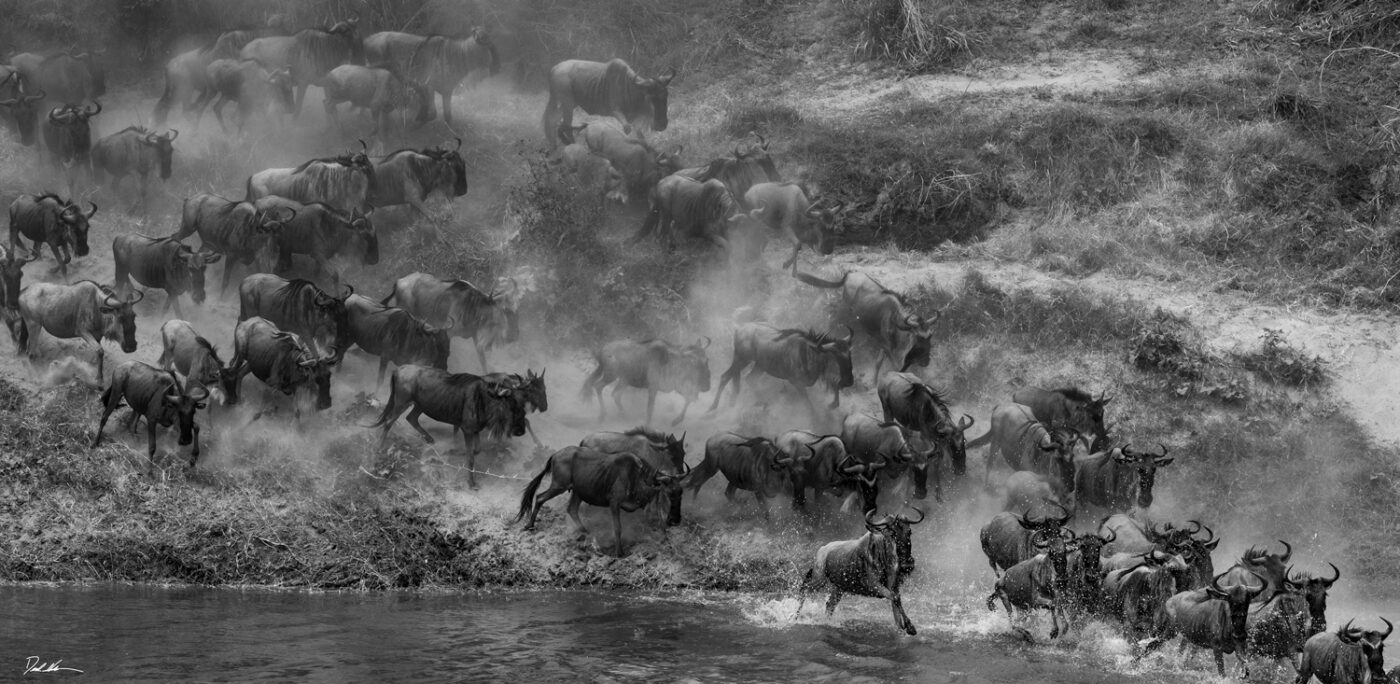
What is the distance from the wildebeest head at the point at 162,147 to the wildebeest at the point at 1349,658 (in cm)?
1552

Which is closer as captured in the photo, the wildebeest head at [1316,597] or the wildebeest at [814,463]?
the wildebeest head at [1316,597]

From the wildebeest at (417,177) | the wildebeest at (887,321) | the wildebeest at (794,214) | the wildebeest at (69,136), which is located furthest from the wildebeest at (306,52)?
the wildebeest at (887,321)

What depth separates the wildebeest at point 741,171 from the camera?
Answer: 20.7 meters

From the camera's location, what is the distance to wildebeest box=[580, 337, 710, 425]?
57.3 ft

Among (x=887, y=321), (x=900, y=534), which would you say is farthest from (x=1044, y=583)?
(x=887, y=321)

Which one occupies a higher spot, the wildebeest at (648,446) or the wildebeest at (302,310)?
the wildebeest at (302,310)

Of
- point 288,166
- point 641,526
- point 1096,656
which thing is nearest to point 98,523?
point 641,526

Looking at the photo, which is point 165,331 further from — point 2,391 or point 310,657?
point 310,657

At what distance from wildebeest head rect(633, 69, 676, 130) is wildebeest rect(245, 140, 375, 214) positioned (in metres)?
4.48

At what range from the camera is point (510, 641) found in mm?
13031

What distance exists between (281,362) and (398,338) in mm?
1374

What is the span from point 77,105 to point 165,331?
20.1 ft

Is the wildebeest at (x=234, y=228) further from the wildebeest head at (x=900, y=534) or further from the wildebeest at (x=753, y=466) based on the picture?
the wildebeest head at (x=900, y=534)
